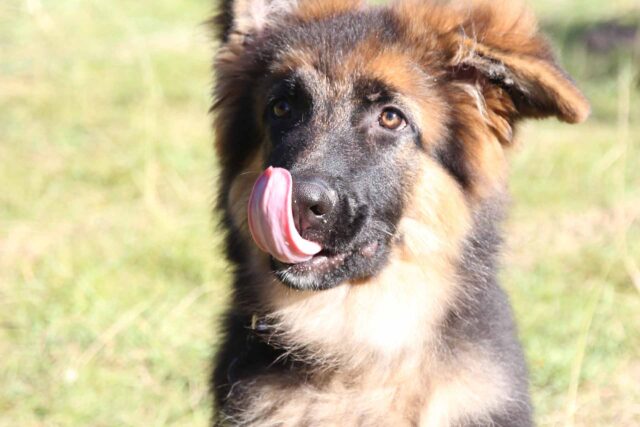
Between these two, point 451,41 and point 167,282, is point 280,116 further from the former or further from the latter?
point 167,282

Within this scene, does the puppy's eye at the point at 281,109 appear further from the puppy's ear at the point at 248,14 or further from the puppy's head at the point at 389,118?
the puppy's ear at the point at 248,14

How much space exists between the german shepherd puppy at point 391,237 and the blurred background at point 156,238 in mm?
478

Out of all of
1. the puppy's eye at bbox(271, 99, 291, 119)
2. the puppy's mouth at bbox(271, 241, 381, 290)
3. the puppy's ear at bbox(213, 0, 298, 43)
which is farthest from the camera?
the puppy's ear at bbox(213, 0, 298, 43)

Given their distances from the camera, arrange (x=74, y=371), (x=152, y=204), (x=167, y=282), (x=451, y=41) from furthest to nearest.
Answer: (x=152, y=204) < (x=167, y=282) < (x=74, y=371) < (x=451, y=41)

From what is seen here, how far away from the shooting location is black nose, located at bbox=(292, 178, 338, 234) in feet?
10.9

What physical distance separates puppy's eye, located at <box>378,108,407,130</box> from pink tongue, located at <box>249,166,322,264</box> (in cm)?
62

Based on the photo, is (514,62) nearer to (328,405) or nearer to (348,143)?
(348,143)

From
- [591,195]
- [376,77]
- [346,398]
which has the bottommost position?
[591,195]

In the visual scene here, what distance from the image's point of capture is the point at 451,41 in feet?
12.5

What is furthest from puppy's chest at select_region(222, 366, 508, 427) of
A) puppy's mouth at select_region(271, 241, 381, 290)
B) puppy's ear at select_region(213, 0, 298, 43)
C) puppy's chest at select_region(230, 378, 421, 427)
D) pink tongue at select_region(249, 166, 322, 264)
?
puppy's ear at select_region(213, 0, 298, 43)

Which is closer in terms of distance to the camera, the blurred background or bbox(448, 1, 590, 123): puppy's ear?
bbox(448, 1, 590, 123): puppy's ear

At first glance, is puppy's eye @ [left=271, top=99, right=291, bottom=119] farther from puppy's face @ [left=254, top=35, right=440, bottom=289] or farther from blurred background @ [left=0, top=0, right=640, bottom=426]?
blurred background @ [left=0, top=0, right=640, bottom=426]

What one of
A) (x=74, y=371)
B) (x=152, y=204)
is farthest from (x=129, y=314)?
(x=152, y=204)

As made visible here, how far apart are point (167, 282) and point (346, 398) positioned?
3.18 metres
